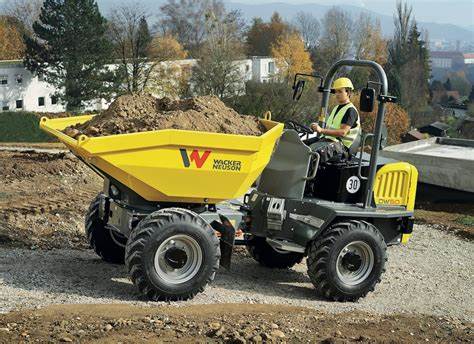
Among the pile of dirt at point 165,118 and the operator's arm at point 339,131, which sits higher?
the pile of dirt at point 165,118

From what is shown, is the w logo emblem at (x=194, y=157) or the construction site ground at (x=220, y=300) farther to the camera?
the w logo emblem at (x=194, y=157)

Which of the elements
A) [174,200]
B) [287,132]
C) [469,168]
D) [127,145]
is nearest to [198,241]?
[174,200]

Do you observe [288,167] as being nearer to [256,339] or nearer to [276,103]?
[256,339]

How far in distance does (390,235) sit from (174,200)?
272 cm

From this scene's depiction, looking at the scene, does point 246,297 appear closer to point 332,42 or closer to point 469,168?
point 469,168

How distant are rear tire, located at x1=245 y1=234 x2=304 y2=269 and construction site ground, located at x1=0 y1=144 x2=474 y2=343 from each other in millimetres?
97

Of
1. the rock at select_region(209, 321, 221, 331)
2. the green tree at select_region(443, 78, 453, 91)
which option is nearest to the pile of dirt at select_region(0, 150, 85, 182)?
the rock at select_region(209, 321, 221, 331)

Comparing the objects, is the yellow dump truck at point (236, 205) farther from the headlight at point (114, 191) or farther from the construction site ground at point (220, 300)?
the construction site ground at point (220, 300)

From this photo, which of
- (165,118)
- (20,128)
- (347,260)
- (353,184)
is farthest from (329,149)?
(20,128)

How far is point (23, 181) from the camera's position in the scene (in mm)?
15750

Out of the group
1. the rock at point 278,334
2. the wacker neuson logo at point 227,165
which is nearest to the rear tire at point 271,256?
the wacker neuson logo at point 227,165

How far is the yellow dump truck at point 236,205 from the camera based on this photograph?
24.9ft

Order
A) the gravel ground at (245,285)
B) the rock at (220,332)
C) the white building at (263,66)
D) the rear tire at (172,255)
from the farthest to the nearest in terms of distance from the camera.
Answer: the white building at (263,66) → the gravel ground at (245,285) → the rear tire at (172,255) → the rock at (220,332)

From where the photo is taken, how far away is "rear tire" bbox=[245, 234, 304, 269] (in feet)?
31.7
